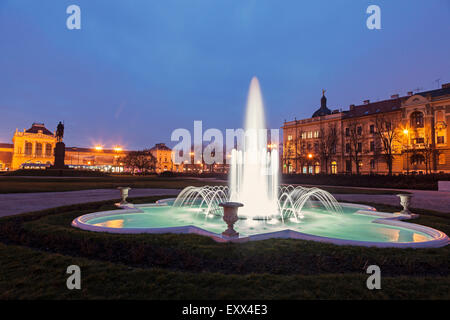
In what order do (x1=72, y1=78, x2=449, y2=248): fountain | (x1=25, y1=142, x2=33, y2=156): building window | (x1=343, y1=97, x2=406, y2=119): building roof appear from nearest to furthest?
1. (x1=72, y1=78, x2=449, y2=248): fountain
2. (x1=343, y1=97, x2=406, y2=119): building roof
3. (x1=25, y1=142, x2=33, y2=156): building window

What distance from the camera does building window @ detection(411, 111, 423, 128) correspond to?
156ft

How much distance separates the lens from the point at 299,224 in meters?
9.93

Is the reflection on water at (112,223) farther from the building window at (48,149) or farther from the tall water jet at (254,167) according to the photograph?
the building window at (48,149)

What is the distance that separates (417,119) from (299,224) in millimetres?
53187

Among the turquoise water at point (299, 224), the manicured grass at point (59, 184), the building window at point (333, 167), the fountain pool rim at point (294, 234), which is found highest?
the building window at point (333, 167)

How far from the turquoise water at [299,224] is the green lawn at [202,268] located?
1.89m

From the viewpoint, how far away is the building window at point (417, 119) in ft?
156

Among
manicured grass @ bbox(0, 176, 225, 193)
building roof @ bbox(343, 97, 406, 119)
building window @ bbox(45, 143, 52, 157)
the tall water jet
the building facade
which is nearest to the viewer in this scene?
the tall water jet

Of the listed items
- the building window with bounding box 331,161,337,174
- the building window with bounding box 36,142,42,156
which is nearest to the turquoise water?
the building window with bounding box 331,161,337,174

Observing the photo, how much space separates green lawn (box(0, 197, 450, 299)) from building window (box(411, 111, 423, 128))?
53.0 metres

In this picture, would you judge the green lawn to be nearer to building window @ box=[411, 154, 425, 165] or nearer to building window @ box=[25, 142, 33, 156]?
building window @ box=[411, 154, 425, 165]

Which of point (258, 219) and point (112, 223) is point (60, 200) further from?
point (258, 219)

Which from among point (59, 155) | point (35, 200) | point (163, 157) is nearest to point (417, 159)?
point (35, 200)

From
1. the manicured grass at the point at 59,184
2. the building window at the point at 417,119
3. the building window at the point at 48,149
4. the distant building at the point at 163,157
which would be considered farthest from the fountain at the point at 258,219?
the building window at the point at 48,149
